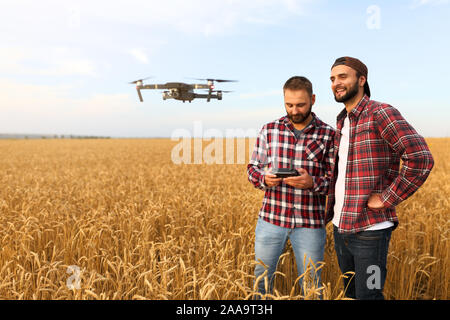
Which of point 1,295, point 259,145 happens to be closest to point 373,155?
point 259,145

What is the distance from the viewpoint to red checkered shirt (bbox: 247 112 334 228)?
7.76 ft

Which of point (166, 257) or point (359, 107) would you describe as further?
point (166, 257)

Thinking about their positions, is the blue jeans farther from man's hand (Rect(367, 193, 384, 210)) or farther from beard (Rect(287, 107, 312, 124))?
beard (Rect(287, 107, 312, 124))

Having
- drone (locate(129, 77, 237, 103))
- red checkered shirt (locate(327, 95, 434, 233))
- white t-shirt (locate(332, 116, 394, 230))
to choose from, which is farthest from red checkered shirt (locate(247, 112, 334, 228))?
drone (locate(129, 77, 237, 103))

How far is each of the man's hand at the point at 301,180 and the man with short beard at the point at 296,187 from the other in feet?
0.04

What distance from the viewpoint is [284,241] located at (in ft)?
8.02

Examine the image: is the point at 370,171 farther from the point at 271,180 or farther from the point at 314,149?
the point at 271,180

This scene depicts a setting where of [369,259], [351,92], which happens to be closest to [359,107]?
[351,92]

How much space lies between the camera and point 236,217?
4.75m

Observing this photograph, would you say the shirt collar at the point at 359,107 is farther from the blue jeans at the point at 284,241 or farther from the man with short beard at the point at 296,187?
the blue jeans at the point at 284,241

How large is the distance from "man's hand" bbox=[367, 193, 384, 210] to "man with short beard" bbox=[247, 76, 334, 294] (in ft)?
1.11

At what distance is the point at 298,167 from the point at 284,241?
2.13 feet

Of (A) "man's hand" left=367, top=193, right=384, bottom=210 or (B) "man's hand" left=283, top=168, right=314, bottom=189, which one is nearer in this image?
(A) "man's hand" left=367, top=193, right=384, bottom=210
